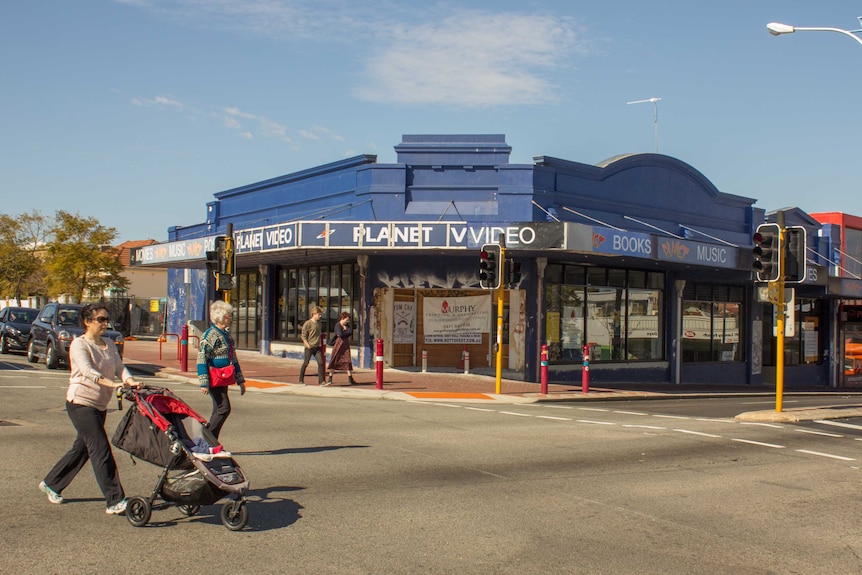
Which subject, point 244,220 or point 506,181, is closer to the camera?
point 506,181

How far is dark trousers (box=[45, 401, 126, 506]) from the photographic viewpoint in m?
6.71

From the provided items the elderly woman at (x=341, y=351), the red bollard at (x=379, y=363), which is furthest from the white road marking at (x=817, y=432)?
the elderly woman at (x=341, y=351)

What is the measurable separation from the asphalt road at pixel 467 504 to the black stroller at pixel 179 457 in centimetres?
19

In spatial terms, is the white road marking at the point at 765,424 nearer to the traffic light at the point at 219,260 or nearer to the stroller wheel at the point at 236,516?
the stroller wheel at the point at 236,516

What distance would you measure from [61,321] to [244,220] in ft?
30.1

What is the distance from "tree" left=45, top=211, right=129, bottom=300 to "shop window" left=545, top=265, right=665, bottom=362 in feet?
94.9

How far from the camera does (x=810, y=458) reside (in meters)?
11.5

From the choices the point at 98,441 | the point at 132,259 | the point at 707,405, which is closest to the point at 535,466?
the point at 98,441

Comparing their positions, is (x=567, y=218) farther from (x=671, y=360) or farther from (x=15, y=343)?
(x=15, y=343)

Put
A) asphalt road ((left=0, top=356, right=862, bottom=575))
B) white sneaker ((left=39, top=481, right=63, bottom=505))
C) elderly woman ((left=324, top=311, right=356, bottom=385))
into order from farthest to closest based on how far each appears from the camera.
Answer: elderly woman ((left=324, top=311, right=356, bottom=385))
white sneaker ((left=39, top=481, right=63, bottom=505))
asphalt road ((left=0, top=356, right=862, bottom=575))

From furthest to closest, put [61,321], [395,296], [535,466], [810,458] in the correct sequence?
[395,296] < [61,321] < [810,458] < [535,466]

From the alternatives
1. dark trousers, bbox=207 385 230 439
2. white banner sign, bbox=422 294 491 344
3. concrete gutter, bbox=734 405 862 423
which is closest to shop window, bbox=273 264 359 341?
white banner sign, bbox=422 294 491 344

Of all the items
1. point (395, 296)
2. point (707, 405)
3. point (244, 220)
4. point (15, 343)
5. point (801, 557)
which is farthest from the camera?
point (244, 220)

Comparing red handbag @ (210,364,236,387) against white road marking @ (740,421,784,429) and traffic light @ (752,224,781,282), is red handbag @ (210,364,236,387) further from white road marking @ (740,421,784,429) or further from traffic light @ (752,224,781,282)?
traffic light @ (752,224,781,282)
